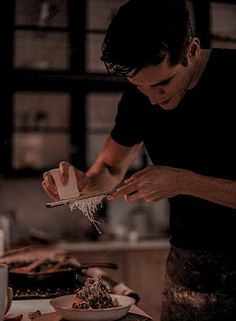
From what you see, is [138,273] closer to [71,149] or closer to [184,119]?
[71,149]

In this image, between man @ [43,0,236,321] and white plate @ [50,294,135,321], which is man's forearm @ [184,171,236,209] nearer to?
man @ [43,0,236,321]

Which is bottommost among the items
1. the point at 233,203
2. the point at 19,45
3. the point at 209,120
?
the point at 233,203

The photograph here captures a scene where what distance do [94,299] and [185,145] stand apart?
23.4 inches

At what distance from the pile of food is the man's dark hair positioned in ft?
2.18

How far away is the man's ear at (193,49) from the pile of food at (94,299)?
77 centimetres

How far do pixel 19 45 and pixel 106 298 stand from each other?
3.79 metres

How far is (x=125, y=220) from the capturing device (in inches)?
240

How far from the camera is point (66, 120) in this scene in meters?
5.54

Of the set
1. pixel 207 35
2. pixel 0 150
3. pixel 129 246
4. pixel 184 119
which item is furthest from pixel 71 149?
pixel 184 119

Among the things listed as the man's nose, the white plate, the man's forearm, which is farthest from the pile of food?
the man's nose

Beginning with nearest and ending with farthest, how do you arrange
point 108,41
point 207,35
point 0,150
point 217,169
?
1. point 108,41
2. point 217,169
3. point 207,35
4. point 0,150

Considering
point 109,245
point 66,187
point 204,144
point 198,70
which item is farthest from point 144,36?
point 109,245

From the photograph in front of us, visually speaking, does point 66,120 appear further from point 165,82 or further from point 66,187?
point 165,82

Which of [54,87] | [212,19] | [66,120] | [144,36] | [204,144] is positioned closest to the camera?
[144,36]
